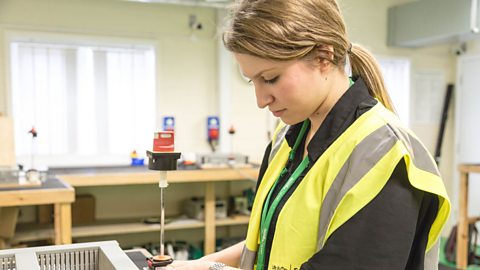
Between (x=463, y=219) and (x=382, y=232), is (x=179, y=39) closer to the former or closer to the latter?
(x=463, y=219)

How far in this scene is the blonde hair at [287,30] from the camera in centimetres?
79

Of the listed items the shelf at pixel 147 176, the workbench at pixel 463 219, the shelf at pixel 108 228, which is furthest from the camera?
the workbench at pixel 463 219

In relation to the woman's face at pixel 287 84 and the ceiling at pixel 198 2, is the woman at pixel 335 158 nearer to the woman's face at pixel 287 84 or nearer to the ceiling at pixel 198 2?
the woman's face at pixel 287 84

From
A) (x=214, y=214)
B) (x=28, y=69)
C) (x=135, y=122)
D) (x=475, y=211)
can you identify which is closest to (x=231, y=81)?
(x=135, y=122)

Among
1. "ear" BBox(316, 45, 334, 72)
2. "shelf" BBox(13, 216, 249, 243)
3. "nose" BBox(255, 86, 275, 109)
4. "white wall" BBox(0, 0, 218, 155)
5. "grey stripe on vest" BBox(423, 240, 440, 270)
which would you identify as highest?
"white wall" BBox(0, 0, 218, 155)

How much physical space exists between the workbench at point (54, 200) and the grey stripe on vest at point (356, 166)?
1.91 meters

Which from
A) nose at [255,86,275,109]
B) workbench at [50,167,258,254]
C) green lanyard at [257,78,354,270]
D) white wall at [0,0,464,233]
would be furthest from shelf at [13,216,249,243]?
nose at [255,86,275,109]

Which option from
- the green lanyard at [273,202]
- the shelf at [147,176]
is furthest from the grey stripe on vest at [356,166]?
the shelf at [147,176]

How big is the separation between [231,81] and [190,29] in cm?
57

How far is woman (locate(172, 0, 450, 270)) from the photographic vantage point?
0.74 meters

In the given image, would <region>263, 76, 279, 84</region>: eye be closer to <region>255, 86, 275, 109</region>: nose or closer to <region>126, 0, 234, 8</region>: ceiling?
<region>255, 86, 275, 109</region>: nose

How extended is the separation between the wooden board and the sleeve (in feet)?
9.02

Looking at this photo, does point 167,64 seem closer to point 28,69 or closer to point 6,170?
point 28,69

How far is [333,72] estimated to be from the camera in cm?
86
